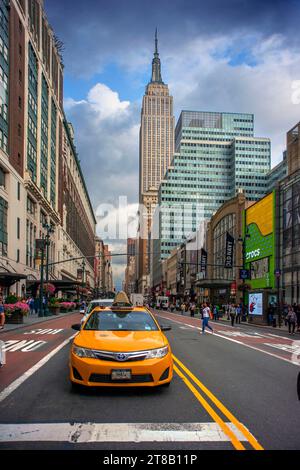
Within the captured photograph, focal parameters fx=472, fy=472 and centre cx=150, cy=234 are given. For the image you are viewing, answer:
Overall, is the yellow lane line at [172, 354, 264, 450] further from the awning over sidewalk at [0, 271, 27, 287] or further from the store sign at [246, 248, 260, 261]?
the store sign at [246, 248, 260, 261]

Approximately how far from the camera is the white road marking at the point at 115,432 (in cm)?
560

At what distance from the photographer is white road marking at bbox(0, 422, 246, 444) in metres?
5.60

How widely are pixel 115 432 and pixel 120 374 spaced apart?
182 centimetres

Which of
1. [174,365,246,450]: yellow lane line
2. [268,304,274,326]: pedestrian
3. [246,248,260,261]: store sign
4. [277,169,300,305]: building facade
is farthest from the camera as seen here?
[246,248,260,261]: store sign

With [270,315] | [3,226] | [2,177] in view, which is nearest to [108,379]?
[270,315]

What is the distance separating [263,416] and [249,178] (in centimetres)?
14835

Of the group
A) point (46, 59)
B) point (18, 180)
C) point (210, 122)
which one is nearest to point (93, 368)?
point (18, 180)

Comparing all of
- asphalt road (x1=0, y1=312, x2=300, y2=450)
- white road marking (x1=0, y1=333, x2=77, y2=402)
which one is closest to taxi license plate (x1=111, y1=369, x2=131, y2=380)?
asphalt road (x1=0, y1=312, x2=300, y2=450)

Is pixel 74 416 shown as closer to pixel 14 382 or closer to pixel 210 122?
pixel 14 382

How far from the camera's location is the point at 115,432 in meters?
5.87

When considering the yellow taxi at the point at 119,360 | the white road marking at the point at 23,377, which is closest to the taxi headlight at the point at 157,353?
the yellow taxi at the point at 119,360

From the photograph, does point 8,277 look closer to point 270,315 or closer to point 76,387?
point 270,315

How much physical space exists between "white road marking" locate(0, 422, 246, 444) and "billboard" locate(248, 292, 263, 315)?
34136 millimetres
